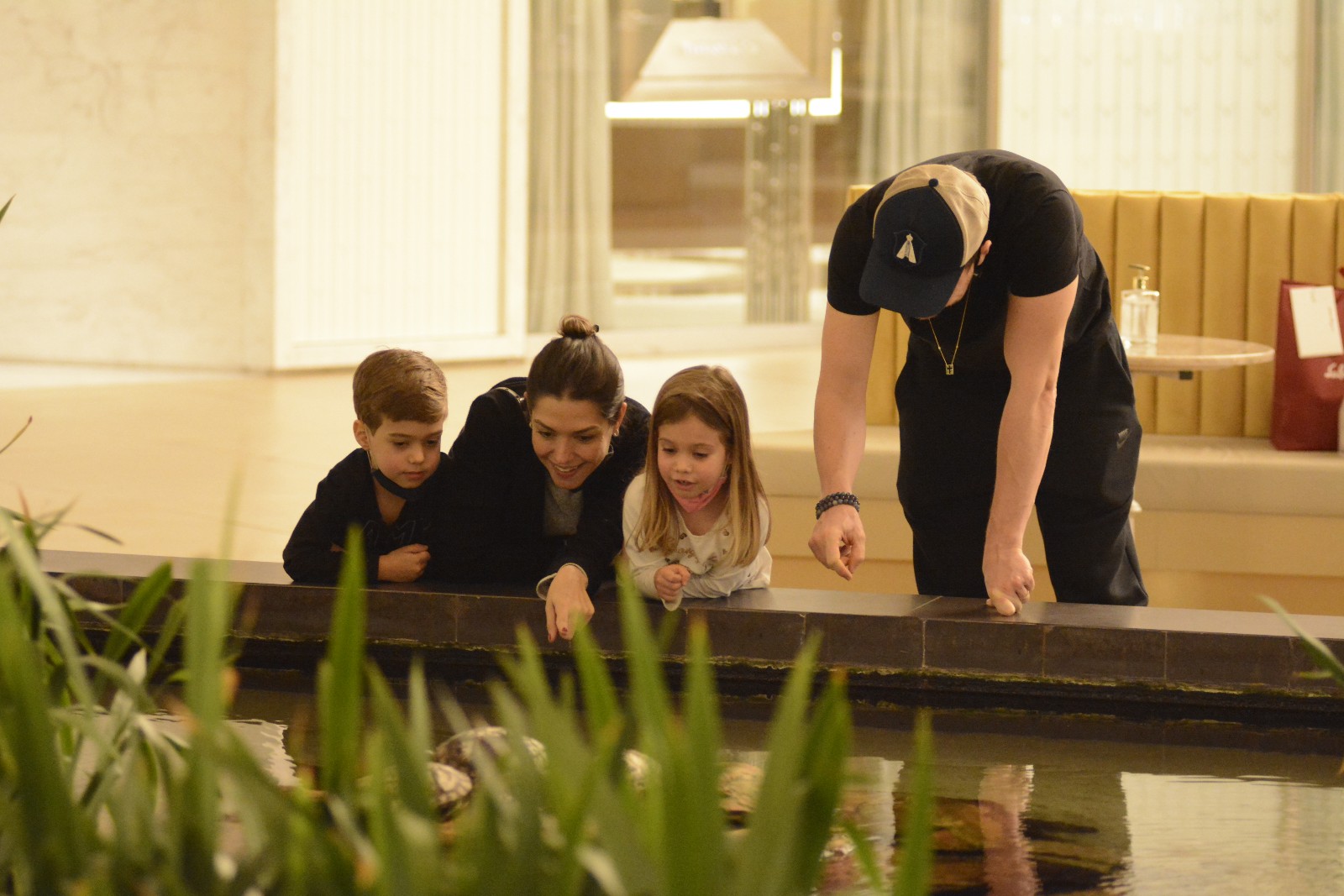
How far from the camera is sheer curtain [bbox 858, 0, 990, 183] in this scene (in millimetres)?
10094

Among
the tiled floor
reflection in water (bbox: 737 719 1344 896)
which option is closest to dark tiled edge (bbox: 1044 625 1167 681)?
reflection in water (bbox: 737 719 1344 896)

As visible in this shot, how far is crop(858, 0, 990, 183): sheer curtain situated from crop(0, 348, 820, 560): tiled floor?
1.86 metres

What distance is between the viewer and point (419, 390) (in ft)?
8.00

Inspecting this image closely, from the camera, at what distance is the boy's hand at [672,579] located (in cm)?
218

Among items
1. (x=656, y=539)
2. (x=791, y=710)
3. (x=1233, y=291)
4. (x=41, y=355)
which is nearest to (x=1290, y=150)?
(x=1233, y=291)

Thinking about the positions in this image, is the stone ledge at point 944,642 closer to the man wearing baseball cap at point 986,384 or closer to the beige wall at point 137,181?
the man wearing baseball cap at point 986,384

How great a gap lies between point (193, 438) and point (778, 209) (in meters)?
4.94

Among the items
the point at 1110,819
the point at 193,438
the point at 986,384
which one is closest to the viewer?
the point at 1110,819

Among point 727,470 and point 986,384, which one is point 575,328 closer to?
point 727,470

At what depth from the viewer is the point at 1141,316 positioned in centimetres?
411

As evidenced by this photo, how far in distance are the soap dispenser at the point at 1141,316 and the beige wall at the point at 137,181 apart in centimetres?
516

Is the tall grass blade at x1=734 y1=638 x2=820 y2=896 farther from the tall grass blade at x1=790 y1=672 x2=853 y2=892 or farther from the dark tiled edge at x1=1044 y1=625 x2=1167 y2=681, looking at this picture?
the dark tiled edge at x1=1044 y1=625 x2=1167 y2=681

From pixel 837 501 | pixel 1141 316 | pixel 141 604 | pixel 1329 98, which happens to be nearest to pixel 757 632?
pixel 837 501

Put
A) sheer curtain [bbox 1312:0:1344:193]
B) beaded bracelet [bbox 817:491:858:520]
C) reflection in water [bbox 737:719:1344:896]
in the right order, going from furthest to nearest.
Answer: sheer curtain [bbox 1312:0:1344:193], beaded bracelet [bbox 817:491:858:520], reflection in water [bbox 737:719:1344:896]
